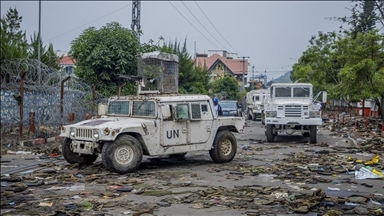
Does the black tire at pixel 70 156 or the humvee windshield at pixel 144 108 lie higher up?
the humvee windshield at pixel 144 108

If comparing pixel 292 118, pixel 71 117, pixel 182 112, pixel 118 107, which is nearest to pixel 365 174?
pixel 182 112

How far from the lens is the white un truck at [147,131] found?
33.9 ft

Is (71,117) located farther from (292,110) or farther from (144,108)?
(292,110)

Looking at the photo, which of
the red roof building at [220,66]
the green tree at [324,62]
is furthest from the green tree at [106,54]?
Result: the red roof building at [220,66]

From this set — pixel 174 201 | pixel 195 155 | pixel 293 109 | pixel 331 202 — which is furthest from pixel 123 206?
pixel 293 109

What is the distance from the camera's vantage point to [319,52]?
37094mm

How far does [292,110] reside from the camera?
60.3 feet

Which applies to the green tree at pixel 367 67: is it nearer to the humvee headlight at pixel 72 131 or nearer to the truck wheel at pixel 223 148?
the truck wheel at pixel 223 148

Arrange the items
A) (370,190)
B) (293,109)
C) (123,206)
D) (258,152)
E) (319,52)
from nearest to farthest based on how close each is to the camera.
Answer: (123,206), (370,190), (258,152), (293,109), (319,52)

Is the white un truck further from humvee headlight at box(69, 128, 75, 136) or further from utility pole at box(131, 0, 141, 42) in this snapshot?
utility pole at box(131, 0, 141, 42)

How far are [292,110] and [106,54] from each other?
8.27m

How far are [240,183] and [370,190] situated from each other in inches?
99.7

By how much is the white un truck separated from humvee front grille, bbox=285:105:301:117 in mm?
5971

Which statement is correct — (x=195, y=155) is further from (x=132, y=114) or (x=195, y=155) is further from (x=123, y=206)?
(x=123, y=206)
